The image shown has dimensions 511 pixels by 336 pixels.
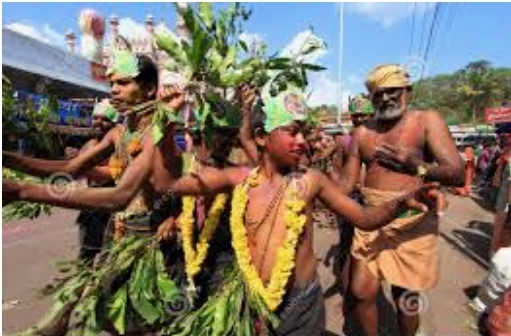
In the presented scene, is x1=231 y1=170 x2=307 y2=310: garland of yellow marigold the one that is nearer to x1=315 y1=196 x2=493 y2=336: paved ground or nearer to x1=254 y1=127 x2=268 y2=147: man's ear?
x1=254 y1=127 x2=268 y2=147: man's ear

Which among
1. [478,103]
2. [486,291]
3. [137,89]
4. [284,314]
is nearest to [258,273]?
[284,314]

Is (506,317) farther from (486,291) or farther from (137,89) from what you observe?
(486,291)

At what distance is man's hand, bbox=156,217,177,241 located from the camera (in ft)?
14.8

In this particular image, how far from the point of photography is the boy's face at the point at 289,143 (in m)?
3.65

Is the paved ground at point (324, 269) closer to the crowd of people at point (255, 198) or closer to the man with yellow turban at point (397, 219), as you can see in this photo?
the crowd of people at point (255, 198)

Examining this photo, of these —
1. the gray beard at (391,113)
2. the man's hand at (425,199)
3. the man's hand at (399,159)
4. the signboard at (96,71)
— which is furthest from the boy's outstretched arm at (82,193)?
the signboard at (96,71)

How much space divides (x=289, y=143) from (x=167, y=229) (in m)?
1.26

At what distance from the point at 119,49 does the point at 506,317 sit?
2577 mm

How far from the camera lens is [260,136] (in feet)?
12.5

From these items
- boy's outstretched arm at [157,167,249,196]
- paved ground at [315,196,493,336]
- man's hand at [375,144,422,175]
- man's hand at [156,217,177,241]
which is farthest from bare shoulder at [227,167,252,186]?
paved ground at [315,196,493,336]

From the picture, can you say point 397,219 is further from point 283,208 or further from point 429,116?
point 283,208

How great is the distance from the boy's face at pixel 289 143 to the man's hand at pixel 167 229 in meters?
1.15

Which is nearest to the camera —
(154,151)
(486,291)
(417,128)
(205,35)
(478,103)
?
(205,35)

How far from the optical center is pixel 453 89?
85562 mm
